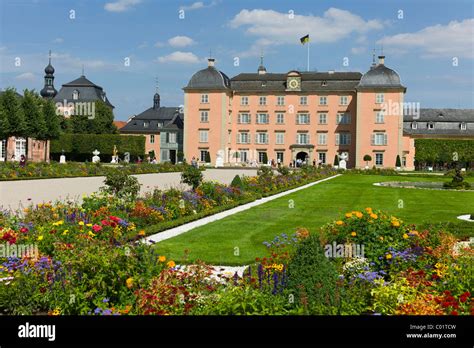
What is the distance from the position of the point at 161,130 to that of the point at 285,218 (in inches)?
2158

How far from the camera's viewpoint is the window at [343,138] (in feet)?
190

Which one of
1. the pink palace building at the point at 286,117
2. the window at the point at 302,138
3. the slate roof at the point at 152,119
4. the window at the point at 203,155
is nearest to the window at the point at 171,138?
the slate roof at the point at 152,119

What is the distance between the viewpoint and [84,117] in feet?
203

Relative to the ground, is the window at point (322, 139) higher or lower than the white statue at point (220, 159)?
higher

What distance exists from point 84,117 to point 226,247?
183ft

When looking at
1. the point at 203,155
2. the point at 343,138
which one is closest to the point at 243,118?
the point at 203,155

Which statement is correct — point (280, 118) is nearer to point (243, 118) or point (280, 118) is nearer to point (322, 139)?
point (243, 118)

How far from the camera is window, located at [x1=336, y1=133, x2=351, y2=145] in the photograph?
190 feet

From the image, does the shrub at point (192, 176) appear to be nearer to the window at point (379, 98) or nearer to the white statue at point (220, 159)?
the white statue at point (220, 159)

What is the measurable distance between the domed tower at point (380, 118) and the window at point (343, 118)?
2.27 metres
